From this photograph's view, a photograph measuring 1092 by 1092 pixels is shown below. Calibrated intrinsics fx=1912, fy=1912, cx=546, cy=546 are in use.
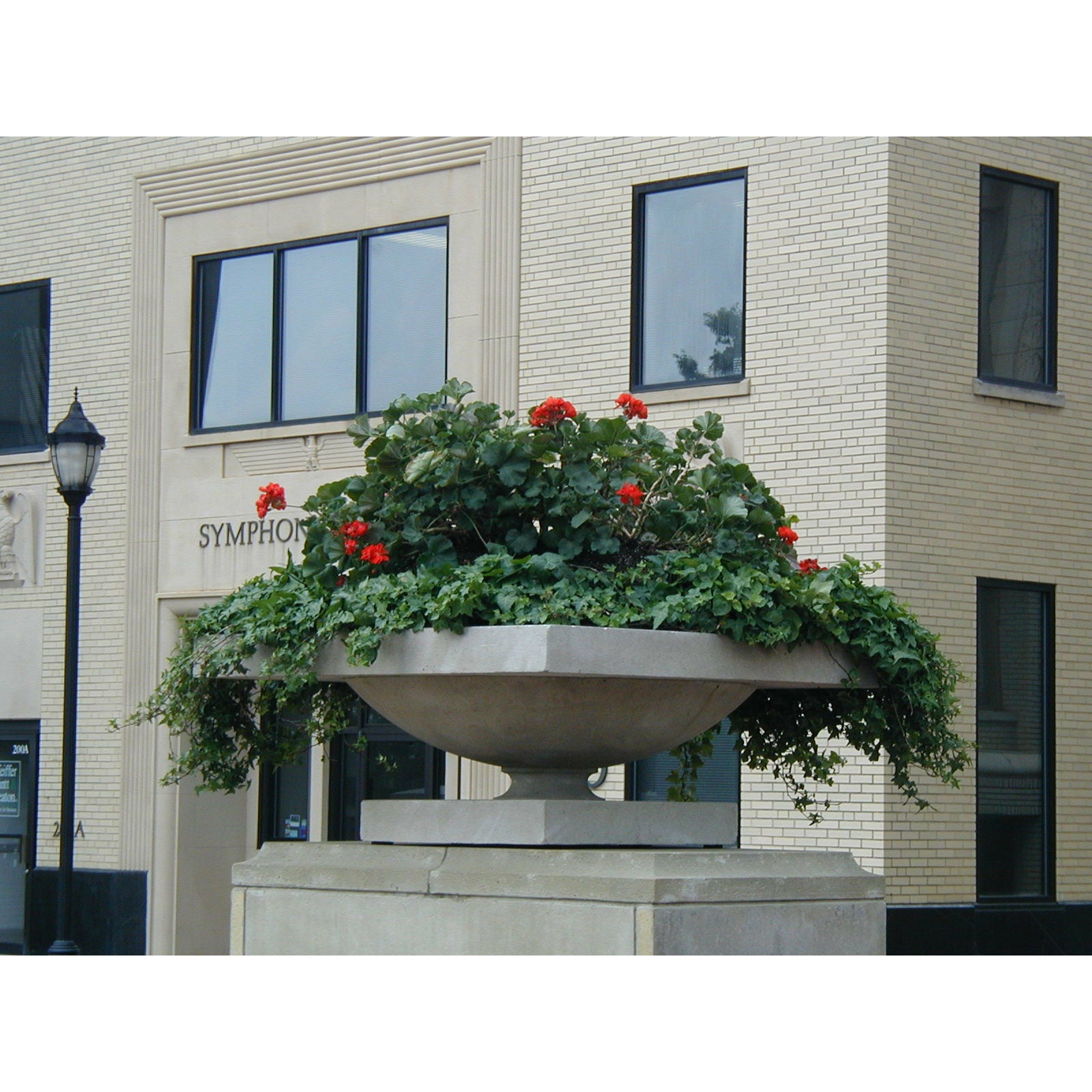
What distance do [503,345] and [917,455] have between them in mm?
3844


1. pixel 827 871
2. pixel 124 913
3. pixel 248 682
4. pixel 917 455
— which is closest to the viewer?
pixel 827 871

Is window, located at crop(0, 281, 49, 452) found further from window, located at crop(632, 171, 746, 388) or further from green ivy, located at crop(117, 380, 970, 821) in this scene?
green ivy, located at crop(117, 380, 970, 821)

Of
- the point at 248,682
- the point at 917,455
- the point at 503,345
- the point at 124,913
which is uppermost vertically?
the point at 503,345

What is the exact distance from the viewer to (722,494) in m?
7.68

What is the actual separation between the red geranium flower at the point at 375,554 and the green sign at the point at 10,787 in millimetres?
13102

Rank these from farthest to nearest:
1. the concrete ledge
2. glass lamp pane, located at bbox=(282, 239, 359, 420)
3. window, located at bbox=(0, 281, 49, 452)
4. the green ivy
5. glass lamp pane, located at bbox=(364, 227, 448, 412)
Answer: window, located at bbox=(0, 281, 49, 452)
glass lamp pane, located at bbox=(282, 239, 359, 420)
glass lamp pane, located at bbox=(364, 227, 448, 412)
the concrete ledge
the green ivy

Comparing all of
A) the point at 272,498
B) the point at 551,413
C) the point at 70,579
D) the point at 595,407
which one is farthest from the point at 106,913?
the point at 551,413

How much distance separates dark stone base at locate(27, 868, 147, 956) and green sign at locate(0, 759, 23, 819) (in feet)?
3.32

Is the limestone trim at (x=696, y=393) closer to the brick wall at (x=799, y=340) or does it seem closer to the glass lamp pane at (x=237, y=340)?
the brick wall at (x=799, y=340)

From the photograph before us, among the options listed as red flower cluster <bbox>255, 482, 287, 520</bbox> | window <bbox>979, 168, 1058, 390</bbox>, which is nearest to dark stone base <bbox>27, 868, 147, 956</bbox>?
window <bbox>979, 168, 1058, 390</bbox>

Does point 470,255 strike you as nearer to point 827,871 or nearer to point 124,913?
point 124,913

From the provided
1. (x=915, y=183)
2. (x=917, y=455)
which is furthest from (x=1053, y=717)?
(x=915, y=183)

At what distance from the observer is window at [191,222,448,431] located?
17234mm

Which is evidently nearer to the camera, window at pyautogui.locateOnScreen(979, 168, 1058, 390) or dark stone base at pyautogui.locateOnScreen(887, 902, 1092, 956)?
dark stone base at pyautogui.locateOnScreen(887, 902, 1092, 956)
